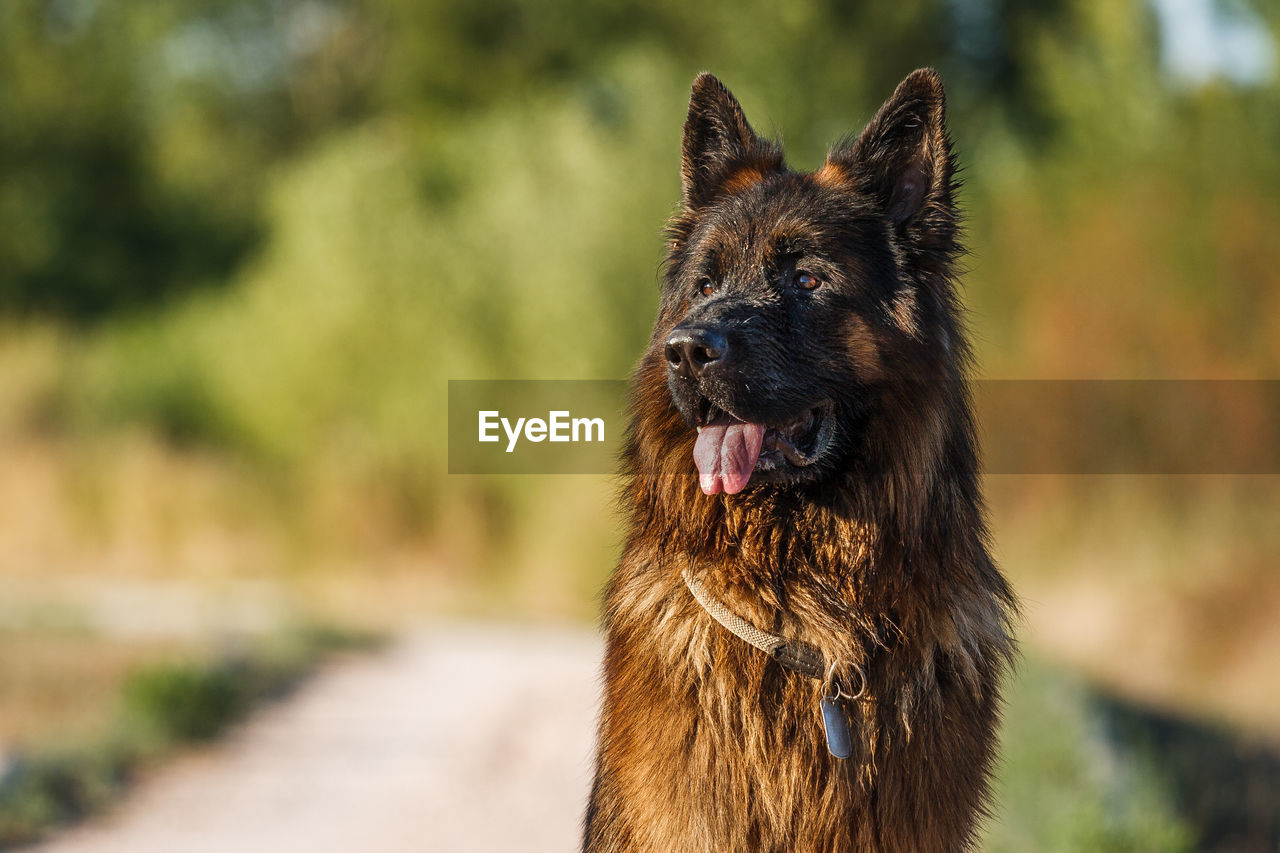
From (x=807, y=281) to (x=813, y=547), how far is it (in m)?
0.76

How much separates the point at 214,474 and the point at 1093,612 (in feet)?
37.1

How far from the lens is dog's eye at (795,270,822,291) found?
11.5 feet

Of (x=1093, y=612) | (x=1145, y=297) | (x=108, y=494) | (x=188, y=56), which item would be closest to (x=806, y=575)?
(x=1093, y=612)

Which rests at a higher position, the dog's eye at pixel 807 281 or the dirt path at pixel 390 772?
the dog's eye at pixel 807 281

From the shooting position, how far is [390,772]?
7.30 meters

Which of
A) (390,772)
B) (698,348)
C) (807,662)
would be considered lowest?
(390,772)

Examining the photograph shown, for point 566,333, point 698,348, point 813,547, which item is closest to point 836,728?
point 813,547

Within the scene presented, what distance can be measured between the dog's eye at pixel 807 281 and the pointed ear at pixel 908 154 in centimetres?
32

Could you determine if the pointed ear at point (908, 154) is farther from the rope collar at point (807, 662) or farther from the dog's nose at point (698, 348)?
the rope collar at point (807, 662)

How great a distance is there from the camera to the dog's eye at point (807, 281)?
3506 millimetres

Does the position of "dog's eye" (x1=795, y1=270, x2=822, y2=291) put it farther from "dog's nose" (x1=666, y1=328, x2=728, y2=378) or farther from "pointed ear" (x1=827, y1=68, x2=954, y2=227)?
"dog's nose" (x1=666, y1=328, x2=728, y2=378)

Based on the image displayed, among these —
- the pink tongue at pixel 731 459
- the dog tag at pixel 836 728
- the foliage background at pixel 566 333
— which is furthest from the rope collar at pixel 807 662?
the foliage background at pixel 566 333

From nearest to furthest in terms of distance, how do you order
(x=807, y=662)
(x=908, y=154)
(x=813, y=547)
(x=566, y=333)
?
1. (x=807, y=662)
2. (x=813, y=547)
3. (x=908, y=154)
4. (x=566, y=333)

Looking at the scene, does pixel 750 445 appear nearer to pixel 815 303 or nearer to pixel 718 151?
pixel 815 303
